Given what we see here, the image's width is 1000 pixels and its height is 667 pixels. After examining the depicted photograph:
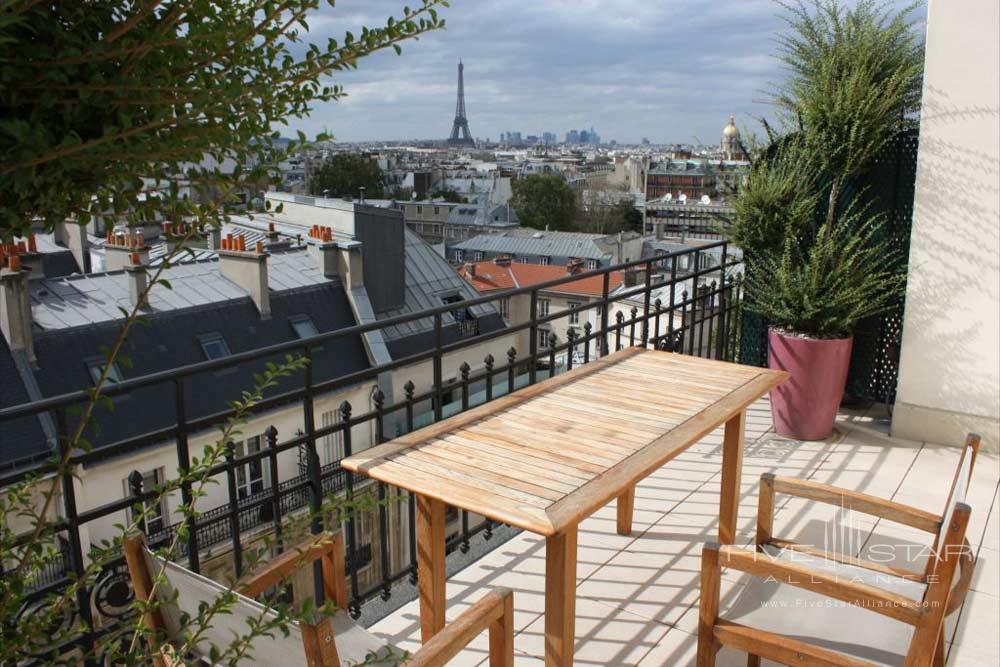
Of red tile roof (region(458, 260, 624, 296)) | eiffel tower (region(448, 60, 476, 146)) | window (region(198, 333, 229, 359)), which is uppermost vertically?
eiffel tower (region(448, 60, 476, 146))

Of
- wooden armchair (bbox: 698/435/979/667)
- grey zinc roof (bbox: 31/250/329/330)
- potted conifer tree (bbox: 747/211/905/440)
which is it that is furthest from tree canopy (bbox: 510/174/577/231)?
wooden armchair (bbox: 698/435/979/667)

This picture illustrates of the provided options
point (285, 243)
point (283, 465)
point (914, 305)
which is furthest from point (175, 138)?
point (285, 243)

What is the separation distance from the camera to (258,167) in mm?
1141

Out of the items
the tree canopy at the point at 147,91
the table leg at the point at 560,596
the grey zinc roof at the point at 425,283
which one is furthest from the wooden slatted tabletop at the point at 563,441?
the grey zinc roof at the point at 425,283

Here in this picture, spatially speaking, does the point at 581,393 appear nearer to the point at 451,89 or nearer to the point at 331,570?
the point at 331,570

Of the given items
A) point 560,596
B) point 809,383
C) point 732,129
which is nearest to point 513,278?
point 732,129

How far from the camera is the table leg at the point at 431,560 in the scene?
225cm

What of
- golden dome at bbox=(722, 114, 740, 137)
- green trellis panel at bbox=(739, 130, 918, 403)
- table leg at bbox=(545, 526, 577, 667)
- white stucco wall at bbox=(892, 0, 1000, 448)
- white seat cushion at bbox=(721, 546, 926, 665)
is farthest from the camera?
golden dome at bbox=(722, 114, 740, 137)

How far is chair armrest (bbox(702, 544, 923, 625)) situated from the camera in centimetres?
178

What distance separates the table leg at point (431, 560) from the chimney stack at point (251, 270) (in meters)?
15.5

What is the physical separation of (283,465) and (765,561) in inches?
511

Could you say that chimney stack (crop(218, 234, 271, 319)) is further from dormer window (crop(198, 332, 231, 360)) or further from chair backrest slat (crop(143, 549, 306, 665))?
chair backrest slat (crop(143, 549, 306, 665))

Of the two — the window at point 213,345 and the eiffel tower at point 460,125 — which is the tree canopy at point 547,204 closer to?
the window at point 213,345

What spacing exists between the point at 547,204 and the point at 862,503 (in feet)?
232
